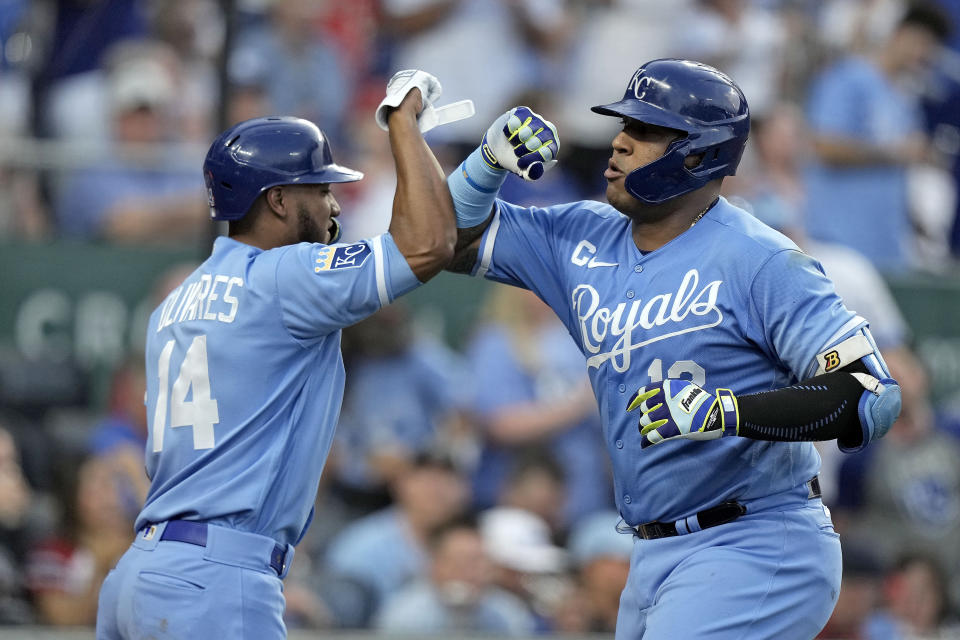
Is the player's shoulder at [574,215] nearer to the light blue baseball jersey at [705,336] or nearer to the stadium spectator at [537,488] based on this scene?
the light blue baseball jersey at [705,336]

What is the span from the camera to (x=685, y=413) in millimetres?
3867

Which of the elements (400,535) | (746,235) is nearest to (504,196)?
(400,535)

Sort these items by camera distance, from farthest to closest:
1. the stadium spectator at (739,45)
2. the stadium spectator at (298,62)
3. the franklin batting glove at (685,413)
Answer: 1. the stadium spectator at (739,45)
2. the stadium spectator at (298,62)
3. the franklin batting glove at (685,413)

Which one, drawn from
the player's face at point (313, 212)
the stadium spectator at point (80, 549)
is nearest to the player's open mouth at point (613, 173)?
the player's face at point (313, 212)

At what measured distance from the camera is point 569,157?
934 centimetres

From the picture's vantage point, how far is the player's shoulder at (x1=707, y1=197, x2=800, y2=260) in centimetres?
421

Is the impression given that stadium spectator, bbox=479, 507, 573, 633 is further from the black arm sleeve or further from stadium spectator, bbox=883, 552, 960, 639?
the black arm sleeve

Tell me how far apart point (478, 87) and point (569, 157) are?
2.47ft

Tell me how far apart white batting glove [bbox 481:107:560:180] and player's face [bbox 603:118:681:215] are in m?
0.20

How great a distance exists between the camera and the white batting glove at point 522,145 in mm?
4371

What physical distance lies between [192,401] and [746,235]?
5.64ft

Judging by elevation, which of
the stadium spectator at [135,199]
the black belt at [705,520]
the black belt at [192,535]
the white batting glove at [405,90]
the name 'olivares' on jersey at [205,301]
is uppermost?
the white batting glove at [405,90]

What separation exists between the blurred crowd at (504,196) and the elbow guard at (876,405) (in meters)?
3.46

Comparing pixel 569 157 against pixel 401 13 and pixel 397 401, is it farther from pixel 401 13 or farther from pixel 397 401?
pixel 397 401
